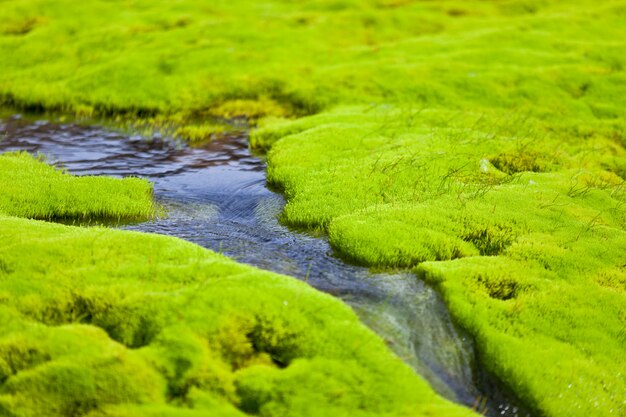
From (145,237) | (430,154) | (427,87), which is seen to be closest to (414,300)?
(145,237)

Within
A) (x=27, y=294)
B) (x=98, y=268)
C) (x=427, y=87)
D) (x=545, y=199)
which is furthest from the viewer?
(x=427, y=87)

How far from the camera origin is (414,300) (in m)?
11.8

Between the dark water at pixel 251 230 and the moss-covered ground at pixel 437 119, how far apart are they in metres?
0.45

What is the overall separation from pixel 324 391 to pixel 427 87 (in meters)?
23.6

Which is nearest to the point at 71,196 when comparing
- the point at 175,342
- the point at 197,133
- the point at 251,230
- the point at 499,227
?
the point at 251,230

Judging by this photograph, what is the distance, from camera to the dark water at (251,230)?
10.3m

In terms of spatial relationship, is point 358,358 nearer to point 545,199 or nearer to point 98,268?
point 98,268

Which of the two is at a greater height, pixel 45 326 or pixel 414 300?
pixel 45 326

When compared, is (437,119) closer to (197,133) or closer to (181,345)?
(197,133)

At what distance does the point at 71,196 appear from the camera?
55.6 ft

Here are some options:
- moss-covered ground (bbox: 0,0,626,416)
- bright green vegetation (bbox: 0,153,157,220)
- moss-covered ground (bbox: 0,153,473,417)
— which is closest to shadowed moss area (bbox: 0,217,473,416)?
moss-covered ground (bbox: 0,153,473,417)

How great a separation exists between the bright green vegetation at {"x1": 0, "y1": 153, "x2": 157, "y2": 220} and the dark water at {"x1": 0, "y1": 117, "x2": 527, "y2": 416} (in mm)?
847

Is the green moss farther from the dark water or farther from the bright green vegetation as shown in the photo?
the bright green vegetation

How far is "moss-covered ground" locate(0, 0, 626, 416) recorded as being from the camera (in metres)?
11.4
